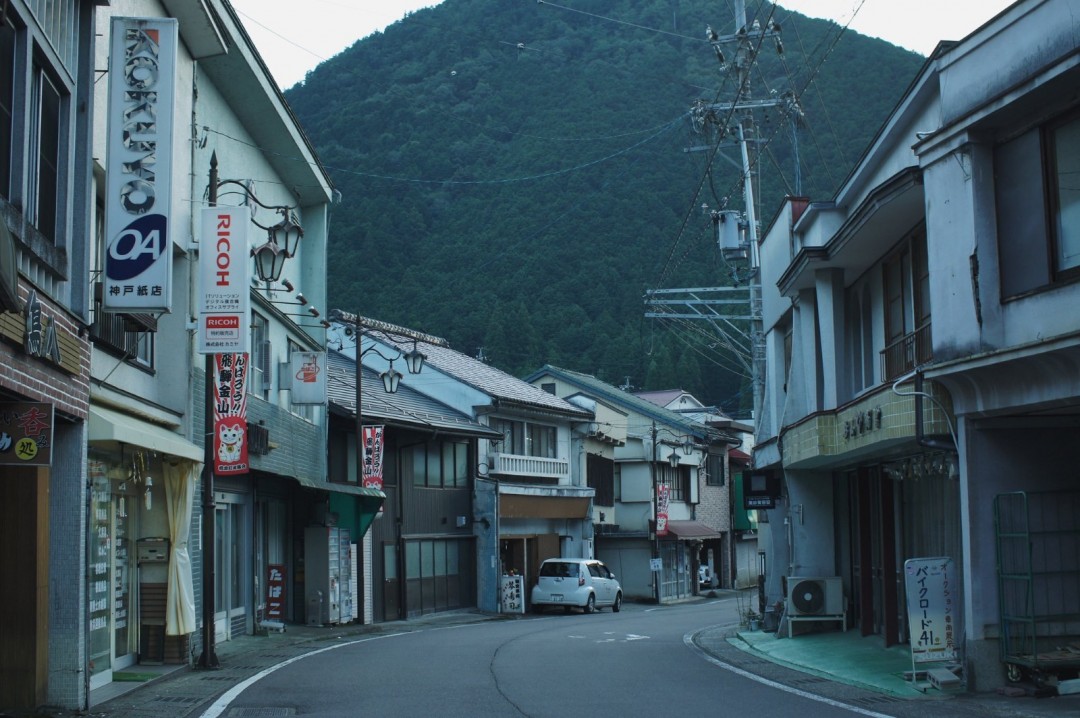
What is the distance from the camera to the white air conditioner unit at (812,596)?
65.8 feet

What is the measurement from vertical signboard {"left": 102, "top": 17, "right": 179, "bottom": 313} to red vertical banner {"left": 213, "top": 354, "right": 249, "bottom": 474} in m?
6.68

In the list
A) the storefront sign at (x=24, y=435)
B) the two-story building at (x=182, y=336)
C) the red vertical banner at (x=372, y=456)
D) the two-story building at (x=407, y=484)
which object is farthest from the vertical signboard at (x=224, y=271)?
the red vertical banner at (x=372, y=456)

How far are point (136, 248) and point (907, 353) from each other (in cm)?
1007

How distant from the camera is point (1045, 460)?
12234 mm

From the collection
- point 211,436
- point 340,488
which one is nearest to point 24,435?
point 211,436

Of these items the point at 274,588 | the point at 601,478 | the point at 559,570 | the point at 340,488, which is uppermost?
the point at 601,478

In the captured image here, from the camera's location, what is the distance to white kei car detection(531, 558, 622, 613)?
37.0m

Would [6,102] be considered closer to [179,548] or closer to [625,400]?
[179,548]

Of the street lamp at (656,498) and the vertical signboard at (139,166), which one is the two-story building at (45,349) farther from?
the street lamp at (656,498)

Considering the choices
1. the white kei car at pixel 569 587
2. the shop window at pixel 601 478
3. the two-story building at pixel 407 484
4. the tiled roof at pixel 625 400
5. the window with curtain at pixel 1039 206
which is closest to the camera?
the window with curtain at pixel 1039 206

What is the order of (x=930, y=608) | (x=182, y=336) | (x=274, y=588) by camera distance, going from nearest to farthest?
(x=930, y=608) → (x=182, y=336) → (x=274, y=588)

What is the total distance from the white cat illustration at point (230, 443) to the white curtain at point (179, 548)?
9.70 feet

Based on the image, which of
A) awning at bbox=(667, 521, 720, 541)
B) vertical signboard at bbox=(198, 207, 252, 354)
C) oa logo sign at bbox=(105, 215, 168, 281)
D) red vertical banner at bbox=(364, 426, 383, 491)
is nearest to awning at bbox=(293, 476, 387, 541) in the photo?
red vertical banner at bbox=(364, 426, 383, 491)

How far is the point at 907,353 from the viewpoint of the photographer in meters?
16.2
